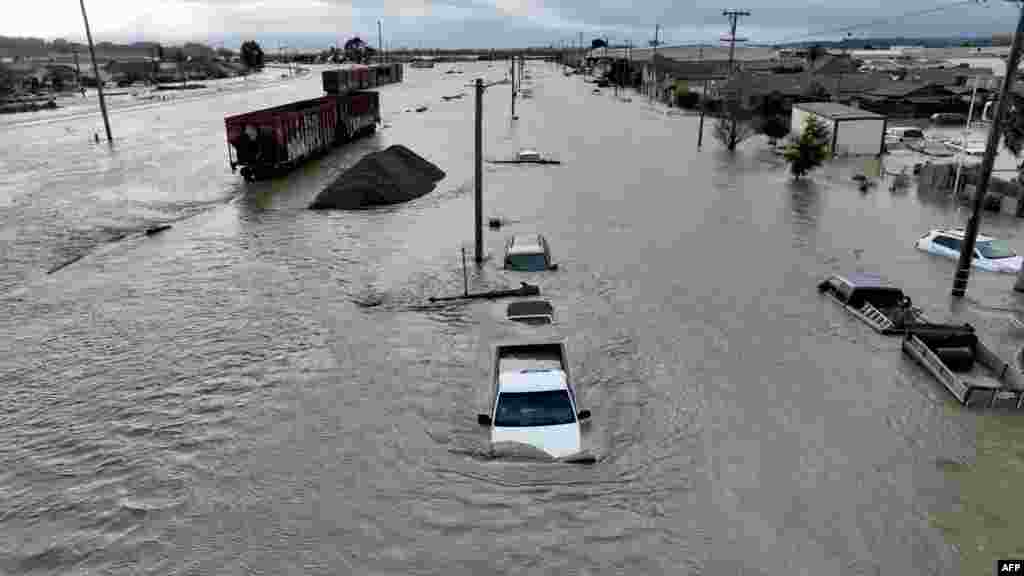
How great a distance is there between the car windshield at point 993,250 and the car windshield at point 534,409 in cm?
2026

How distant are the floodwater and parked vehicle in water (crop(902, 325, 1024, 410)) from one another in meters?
0.53

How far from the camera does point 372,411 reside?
15531 millimetres

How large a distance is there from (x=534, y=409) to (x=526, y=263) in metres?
11.7

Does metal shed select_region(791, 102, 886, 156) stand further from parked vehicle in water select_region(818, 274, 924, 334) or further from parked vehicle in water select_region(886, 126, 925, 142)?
parked vehicle in water select_region(818, 274, 924, 334)

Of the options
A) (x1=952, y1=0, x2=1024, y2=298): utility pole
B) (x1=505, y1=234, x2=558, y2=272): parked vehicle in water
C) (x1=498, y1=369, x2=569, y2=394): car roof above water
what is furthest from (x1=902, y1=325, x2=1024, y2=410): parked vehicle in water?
(x1=505, y1=234, x2=558, y2=272): parked vehicle in water

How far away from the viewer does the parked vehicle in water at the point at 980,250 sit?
23.9 meters

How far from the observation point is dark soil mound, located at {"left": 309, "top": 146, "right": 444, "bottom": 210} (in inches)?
1378

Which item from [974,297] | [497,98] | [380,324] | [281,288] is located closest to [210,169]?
[281,288]

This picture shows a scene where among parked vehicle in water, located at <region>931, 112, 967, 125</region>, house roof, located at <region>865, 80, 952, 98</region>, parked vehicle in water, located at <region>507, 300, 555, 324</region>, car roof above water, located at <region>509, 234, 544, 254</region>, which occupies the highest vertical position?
house roof, located at <region>865, 80, 952, 98</region>

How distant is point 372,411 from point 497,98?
111m

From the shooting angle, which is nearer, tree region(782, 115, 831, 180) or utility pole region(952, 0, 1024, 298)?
utility pole region(952, 0, 1024, 298)

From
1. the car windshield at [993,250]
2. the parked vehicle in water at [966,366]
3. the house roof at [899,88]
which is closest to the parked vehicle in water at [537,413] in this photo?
the parked vehicle in water at [966,366]

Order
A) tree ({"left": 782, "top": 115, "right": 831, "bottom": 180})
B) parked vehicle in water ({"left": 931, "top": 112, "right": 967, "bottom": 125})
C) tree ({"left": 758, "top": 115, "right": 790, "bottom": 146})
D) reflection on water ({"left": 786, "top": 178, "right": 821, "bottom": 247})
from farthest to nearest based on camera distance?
1. parked vehicle in water ({"left": 931, "top": 112, "right": 967, "bottom": 125})
2. tree ({"left": 758, "top": 115, "right": 790, "bottom": 146})
3. tree ({"left": 782, "top": 115, "right": 831, "bottom": 180})
4. reflection on water ({"left": 786, "top": 178, "right": 821, "bottom": 247})

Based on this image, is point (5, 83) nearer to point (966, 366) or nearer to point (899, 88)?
point (899, 88)
